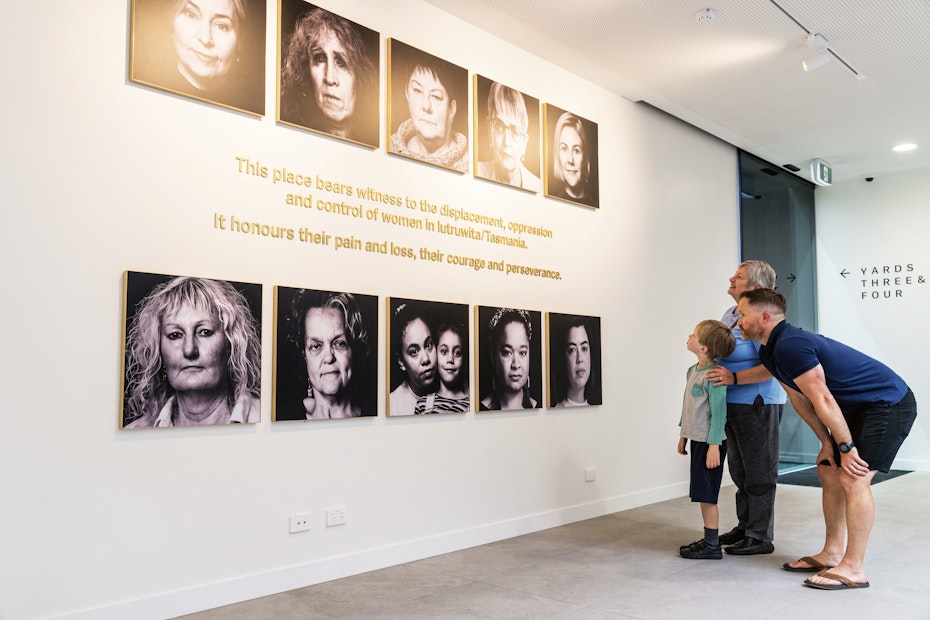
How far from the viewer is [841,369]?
400 cm

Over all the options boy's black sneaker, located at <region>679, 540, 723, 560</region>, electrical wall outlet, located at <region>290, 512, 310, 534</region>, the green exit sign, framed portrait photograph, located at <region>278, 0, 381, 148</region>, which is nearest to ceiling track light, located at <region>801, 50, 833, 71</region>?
the green exit sign

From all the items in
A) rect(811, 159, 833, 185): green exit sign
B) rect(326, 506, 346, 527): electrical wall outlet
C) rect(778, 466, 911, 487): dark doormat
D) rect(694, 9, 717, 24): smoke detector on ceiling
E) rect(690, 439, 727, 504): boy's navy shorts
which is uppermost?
rect(694, 9, 717, 24): smoke detector on ceiling

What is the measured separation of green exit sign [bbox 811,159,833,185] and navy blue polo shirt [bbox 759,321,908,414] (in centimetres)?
561

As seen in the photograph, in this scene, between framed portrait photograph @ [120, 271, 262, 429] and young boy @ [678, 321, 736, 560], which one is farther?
young boy @ [678, 321, 736, 560]

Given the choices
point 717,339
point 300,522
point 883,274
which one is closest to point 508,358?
point 717,339

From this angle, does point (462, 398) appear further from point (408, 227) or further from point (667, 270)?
point (667, 270)

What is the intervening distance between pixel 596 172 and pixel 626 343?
1.47 meters

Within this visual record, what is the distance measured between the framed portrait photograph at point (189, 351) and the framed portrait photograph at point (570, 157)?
9.17 feet

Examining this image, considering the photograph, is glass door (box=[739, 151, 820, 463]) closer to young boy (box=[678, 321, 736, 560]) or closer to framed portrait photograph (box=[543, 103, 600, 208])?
framed portrait photograph (box=[543, 103, 600, 208])

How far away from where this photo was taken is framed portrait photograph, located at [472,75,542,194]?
5.42 m

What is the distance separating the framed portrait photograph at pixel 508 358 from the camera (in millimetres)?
5250

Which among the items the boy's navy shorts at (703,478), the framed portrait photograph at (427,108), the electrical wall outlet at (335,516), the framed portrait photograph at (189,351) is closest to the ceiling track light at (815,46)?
the framed portrait photograph at (427,108)

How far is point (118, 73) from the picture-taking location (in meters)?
3.63

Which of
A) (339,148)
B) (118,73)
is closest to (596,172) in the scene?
(339,148)
